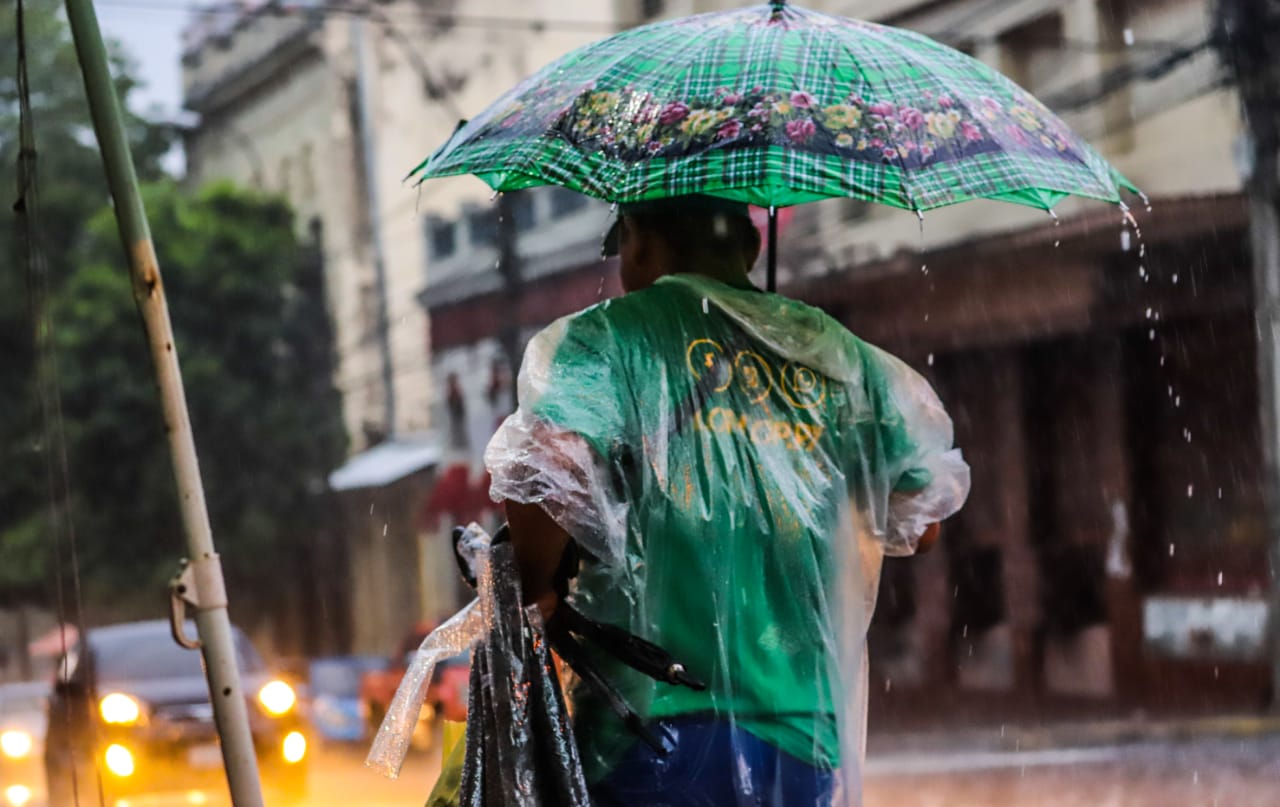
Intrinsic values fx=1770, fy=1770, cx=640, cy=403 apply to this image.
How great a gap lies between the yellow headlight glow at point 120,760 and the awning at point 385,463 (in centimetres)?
1534

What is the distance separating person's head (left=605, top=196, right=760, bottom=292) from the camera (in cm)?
264

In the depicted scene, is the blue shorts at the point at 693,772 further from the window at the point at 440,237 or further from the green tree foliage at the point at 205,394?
the window at the point at 440,237

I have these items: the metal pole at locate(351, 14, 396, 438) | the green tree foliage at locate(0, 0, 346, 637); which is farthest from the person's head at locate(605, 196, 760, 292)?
the metal pole at locate(351, 14, 396, 438)

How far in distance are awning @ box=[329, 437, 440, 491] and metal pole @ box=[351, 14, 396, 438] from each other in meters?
0.33

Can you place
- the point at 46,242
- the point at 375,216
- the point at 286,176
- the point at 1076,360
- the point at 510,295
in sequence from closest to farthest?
1. the point at 1076,360
2. the point at 510,295
3. the point at 46,242
4. the point at 375,216
5. the point at 286,176

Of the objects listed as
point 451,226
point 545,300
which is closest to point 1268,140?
point 545,300

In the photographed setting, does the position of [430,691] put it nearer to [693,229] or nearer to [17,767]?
[17,767]

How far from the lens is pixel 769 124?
2572mm

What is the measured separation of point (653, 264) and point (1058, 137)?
2.47 feet

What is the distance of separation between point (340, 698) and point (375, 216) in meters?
10.5

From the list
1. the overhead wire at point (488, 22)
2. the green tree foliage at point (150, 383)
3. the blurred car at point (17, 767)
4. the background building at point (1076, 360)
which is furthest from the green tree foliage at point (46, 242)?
the blurred car at point (17, 767)

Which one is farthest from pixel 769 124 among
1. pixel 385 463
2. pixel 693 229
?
pixel 385 463

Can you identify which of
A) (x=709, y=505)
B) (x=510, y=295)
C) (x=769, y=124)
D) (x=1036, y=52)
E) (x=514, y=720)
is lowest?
(x=514, y=720)

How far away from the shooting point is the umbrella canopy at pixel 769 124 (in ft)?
8.39
